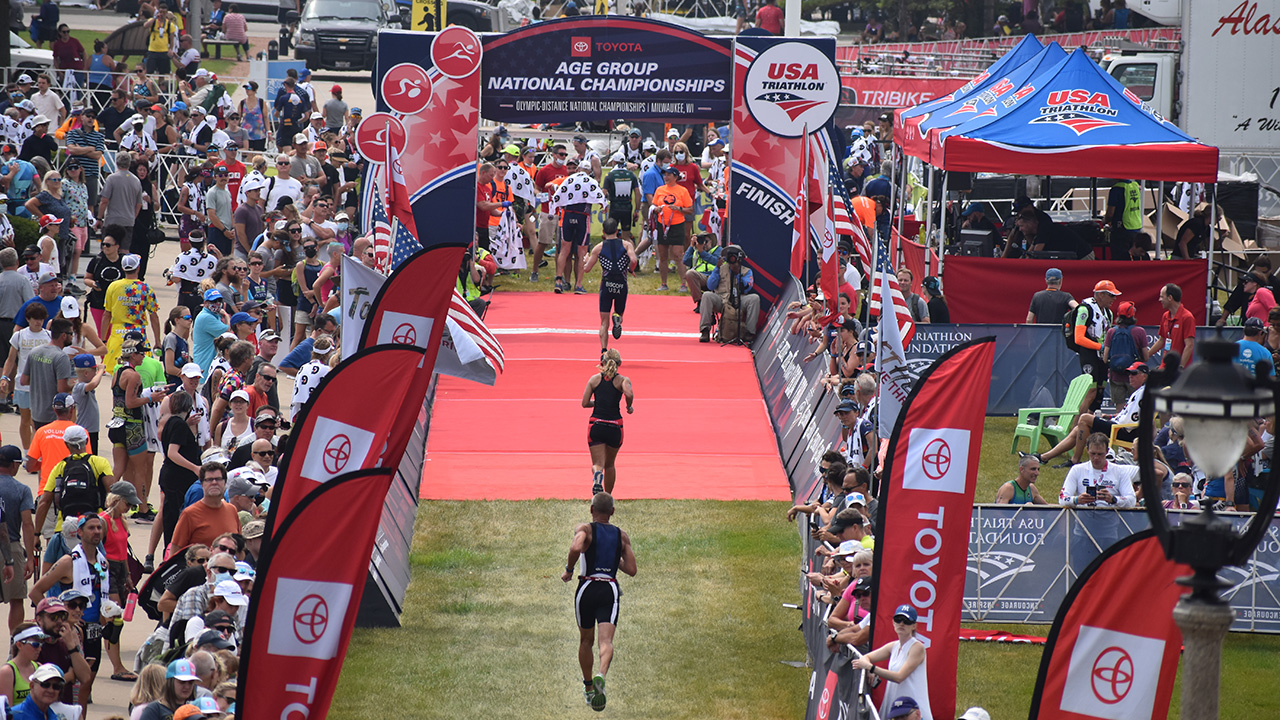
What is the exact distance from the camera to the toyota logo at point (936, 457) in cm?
971

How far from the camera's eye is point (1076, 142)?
19703mm

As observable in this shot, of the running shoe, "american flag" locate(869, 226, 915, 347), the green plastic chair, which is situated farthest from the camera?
the green plastic chair

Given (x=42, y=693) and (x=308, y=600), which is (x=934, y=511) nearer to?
(x=308, y=600)

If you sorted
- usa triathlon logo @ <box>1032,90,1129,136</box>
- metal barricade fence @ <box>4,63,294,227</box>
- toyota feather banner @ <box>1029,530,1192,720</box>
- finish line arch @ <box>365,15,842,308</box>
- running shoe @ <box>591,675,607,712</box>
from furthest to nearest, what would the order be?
metal barricade fence @ <box>4,63,294,227</box> → finish line arch @ <box>365,15,842,308</box> → usa triathlon logo @ <box>1032,90,1129,136</box> → running shoe @ <box>591,675,607,712</box> → toyota feather banner @ <box>1029,530,1192,720</box>

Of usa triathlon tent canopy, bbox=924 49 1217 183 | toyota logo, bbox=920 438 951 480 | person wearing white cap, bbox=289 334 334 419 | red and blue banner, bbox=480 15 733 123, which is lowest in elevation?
person wearing white cap, bbox=289 334 334 419

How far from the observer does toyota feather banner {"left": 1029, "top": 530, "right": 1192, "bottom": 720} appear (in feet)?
27.2

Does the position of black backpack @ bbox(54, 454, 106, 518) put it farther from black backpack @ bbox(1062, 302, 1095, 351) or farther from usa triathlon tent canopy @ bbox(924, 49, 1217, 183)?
usa triathlon tent canopy @ bbox(924, 49, 1217, 183)

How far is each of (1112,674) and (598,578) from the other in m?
4.37

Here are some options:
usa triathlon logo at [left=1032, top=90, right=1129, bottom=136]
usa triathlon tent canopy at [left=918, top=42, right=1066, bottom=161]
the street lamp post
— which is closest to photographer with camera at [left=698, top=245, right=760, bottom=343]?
usa triathlon tent canopy at [left=918, top=42, right=1066, bottom=161]

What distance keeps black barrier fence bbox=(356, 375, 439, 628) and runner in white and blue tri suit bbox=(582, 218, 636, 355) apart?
454 cm

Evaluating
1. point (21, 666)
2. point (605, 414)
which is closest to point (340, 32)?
point (605, 414)

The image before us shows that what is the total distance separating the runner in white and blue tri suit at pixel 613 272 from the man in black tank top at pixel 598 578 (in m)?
8.31

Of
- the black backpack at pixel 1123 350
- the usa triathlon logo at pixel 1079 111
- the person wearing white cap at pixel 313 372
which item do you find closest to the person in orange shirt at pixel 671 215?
the usa triathlon logo at pixel 1079 111

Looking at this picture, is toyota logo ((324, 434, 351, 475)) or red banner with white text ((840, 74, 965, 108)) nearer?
toyota logo ((324, 434, 351, 475))
